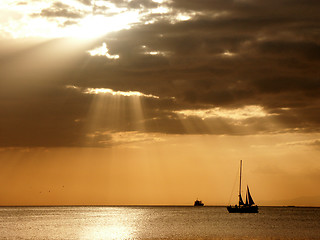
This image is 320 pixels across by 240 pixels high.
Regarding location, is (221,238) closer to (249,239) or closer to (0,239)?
(249,239)

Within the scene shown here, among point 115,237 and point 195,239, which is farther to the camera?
point 115,237

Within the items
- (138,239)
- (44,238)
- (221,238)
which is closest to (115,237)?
(138,239)

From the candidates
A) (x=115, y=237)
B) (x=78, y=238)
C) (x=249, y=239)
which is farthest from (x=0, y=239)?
(x=249, y=239)

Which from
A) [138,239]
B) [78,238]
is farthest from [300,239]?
[78,238]

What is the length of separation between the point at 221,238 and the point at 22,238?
36077 millimetres

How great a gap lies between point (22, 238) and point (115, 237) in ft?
55.5

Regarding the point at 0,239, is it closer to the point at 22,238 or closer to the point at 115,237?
the point at 22,238

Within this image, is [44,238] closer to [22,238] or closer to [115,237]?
[22,238]

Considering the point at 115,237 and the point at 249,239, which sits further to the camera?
the point at 115,237

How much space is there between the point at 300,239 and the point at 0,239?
175ft

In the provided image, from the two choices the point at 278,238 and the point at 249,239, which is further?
the point at 278,238

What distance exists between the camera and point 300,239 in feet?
321

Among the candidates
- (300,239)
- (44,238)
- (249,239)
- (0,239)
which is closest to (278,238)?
(300,239)

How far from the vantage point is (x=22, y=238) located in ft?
329
